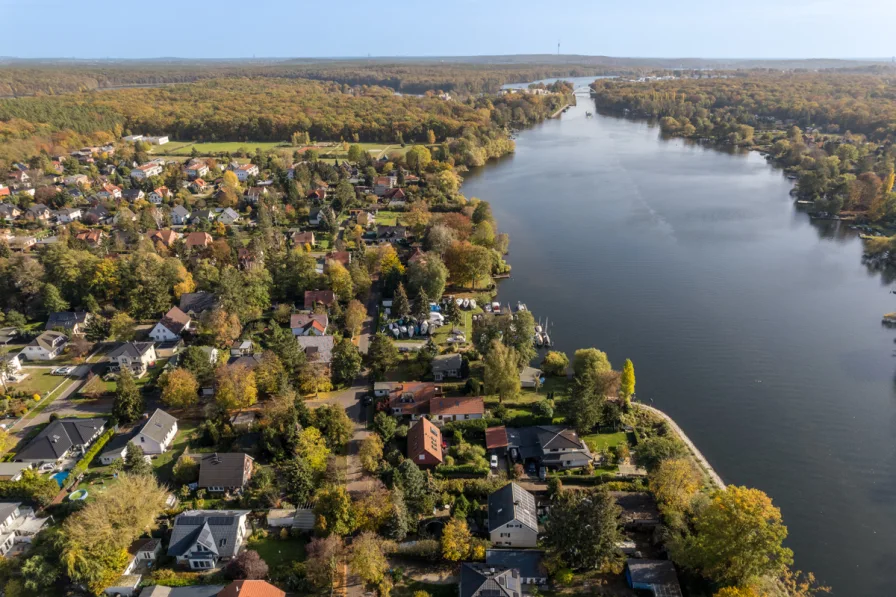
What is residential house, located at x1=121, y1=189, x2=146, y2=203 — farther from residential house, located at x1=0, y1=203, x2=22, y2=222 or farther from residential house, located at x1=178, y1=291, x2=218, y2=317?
residential house, located at x1=178, y1=291, x2=218, y2=317

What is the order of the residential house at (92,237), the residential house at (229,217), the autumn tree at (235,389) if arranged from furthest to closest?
the residential house at (229,217) < the residential house at (92,237) < the autumn tree at (235,389)

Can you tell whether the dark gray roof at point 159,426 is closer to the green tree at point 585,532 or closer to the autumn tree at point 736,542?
the green tree at point 585,532

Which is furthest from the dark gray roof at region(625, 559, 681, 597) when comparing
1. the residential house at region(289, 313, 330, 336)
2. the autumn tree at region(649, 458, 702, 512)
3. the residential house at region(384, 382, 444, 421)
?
the residential house at region(289, 313, 330, 336)

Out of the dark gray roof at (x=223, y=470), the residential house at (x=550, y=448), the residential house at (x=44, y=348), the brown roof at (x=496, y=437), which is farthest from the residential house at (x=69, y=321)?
the residential house at (x=550, y=448)

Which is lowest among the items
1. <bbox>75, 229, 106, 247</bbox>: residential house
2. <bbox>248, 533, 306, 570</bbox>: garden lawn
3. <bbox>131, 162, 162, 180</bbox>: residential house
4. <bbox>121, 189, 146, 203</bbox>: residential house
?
<bbox>248, 533, 306, 570</bbox>: garden lawn

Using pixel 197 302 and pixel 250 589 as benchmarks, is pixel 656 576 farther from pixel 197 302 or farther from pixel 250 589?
pixel 197 302

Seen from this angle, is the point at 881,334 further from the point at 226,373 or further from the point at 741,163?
the point at 741,163
